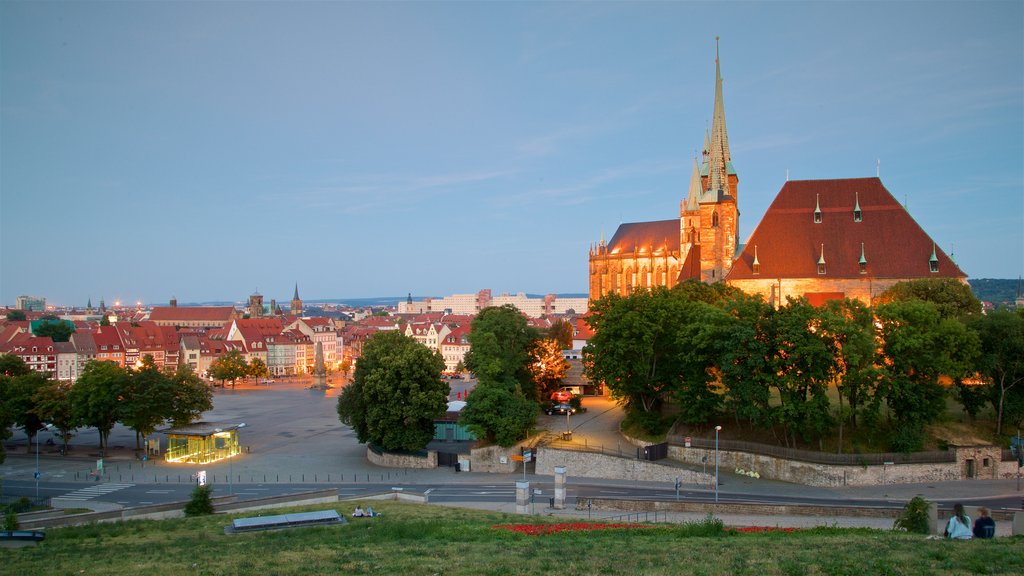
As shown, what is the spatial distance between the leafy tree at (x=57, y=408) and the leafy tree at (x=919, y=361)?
52745 millimetres

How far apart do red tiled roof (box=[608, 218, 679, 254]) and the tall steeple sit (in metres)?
21.6

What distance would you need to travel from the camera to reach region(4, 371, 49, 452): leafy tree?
54.7 metres

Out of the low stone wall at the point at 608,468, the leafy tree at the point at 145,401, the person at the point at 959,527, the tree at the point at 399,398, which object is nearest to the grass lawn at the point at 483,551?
the person at the point at 959,527

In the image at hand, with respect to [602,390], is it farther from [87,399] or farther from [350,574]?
[350,574]

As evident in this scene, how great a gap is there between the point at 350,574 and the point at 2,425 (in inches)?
1723

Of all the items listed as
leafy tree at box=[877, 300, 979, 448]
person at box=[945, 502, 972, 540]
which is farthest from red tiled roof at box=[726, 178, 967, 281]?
person at box=[945, 502, 972, 540]

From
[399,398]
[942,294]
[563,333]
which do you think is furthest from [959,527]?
[563,333]

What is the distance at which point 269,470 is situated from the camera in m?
48.3

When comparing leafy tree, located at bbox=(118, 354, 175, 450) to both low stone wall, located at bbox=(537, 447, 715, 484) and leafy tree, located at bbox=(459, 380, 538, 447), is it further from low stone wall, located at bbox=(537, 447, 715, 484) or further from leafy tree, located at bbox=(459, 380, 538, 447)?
low stone wall, located at bbox=(537, 447, 715, 484)

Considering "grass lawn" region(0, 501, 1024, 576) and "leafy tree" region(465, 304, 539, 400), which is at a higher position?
"leafy tree" region(465, 304, 539, 400)

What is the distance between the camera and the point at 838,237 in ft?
213

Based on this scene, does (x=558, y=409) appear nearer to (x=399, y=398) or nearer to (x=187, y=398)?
(x=399, y=398)

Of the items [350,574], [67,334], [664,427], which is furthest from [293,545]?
[67,334]

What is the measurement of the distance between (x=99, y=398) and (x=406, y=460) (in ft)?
74.3
